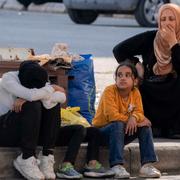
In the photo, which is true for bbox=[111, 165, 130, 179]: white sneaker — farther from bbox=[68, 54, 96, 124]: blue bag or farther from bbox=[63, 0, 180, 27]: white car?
bbox=[63, 0, 180, 27]: white car

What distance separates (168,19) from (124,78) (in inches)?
30.0

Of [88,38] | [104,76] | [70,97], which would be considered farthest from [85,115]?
[88,38]

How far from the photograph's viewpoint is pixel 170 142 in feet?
22.9

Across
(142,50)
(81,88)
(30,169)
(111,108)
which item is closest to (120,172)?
(111,108)

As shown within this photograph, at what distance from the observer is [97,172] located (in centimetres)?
634

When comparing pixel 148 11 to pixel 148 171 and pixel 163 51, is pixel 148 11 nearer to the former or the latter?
pixel 163 51

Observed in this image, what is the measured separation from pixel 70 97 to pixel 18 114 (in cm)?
126

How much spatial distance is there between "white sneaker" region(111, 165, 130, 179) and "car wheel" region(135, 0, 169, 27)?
43.4ft

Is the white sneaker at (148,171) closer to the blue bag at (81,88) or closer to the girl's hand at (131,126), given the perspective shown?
the girl's hand at (131,126)

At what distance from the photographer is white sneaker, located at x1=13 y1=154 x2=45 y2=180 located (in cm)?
603

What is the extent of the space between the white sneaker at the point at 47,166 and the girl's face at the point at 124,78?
30.2 inches

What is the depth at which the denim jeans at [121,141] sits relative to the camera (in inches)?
249

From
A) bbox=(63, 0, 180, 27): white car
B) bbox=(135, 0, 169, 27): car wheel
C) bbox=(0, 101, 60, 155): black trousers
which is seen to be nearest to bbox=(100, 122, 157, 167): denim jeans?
bbox=(0, 101, 60, 155): black trousers

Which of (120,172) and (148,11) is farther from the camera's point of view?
(148,11)
